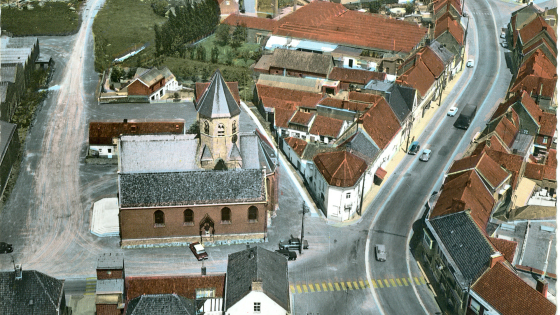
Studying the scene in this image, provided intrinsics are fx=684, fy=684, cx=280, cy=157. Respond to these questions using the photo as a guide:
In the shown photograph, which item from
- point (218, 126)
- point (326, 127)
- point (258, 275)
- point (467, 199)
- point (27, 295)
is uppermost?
point (218, 126)

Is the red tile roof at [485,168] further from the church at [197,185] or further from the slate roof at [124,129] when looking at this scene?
the slate roof at [124,129]

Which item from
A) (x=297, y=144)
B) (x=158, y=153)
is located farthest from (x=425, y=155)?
(x=158, y=153)

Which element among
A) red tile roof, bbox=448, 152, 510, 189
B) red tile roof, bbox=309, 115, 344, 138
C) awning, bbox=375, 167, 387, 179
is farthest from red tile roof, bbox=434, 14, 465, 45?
red tile roof, bbox=448, 152, 510, 189

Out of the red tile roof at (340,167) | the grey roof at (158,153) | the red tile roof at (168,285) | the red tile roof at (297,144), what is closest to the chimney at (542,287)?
the red tile roof at (340,167)

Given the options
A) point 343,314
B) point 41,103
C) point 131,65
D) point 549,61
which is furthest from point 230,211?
point 549,61

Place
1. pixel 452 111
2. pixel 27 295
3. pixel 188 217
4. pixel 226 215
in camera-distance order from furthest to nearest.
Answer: pixel 452 111
pixel 226 215
pixel 188 217
pixel 27 295

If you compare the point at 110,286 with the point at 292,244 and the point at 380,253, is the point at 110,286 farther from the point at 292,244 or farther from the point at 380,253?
the point at 380,253
